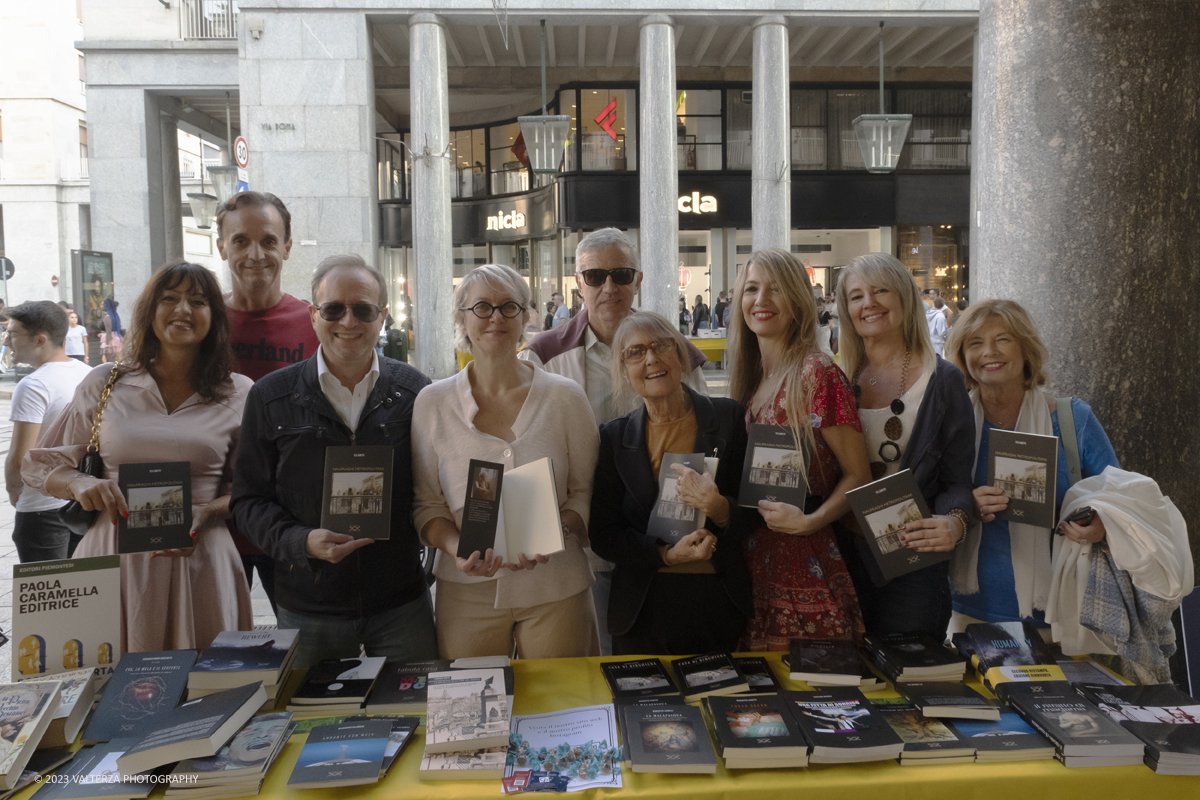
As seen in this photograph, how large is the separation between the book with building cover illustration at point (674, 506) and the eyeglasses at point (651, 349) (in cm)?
36

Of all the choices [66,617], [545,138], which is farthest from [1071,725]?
[545,138]

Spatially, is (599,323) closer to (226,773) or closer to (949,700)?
(949,700)

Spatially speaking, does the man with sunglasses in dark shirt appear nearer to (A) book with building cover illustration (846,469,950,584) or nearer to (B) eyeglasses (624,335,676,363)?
(B) eyeglasses (624,335,676,363)

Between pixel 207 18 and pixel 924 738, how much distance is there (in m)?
19.1

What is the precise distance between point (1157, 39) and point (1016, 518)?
2.29 metres

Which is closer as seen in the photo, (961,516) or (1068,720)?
(1068,720)


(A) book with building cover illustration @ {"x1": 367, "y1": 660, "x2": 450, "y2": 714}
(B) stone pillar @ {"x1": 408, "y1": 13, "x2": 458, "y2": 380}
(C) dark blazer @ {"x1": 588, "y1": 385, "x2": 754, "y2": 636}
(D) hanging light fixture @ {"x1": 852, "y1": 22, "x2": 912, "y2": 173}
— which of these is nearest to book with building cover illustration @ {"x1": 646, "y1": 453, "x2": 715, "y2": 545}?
(C) dark blazer @ {"x1": 588, "y1": 385, "x2": 754, "y2": 636}

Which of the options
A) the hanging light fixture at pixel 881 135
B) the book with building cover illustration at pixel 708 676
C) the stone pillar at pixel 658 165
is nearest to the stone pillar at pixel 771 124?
the hanging light fixture at pixel 881 135

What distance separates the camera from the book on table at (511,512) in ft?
7.71

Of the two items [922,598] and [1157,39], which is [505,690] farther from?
[1157,39]

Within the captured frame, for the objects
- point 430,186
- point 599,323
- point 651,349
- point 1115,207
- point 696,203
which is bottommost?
point 651,349

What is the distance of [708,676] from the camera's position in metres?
2.41

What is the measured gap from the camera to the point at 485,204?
78.6ft

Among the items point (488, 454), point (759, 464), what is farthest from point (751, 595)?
point (488, 454)
